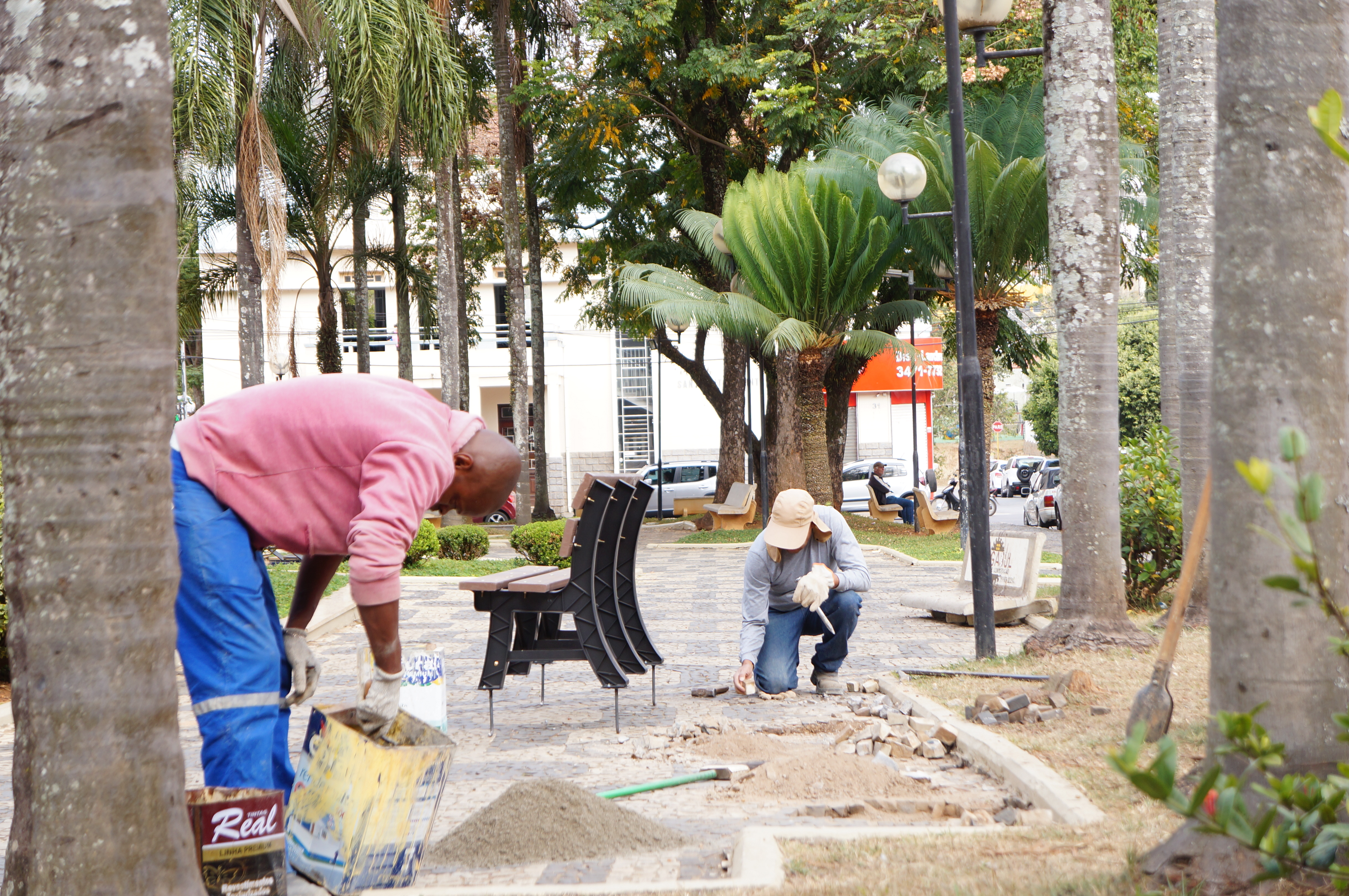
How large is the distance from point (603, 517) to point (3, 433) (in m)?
3.66

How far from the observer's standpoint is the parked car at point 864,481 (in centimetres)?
2900

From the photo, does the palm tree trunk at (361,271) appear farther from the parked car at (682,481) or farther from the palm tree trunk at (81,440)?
the palm tree trunk at (81,440)

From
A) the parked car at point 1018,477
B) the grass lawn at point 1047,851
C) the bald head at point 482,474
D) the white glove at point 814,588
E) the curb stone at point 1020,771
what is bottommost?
the parked car at point 1018,477

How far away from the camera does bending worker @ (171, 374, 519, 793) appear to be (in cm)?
321

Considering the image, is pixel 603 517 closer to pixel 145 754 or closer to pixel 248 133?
pixel 145 754

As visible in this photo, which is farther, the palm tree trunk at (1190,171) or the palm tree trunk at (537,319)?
the palm tree trunk at (537,319)

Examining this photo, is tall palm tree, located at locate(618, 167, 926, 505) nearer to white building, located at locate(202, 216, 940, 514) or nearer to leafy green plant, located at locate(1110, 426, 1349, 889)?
leafy green plant, located at locate(1110, 426, 1349, 889)

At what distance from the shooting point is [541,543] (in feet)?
46.6

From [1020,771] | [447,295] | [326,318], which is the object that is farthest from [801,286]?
[1020,771]

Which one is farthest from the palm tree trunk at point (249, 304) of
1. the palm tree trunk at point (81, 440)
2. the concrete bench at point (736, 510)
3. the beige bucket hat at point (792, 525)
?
the palm tree trunk at point (81, 440)

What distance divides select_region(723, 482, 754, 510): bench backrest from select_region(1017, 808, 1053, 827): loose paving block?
57.4ft

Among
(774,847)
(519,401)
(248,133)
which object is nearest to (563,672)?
(774,847)

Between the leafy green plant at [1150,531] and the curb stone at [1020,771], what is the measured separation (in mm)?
4343

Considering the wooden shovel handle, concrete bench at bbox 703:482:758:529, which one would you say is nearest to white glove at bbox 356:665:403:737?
the wooden shovel handle
